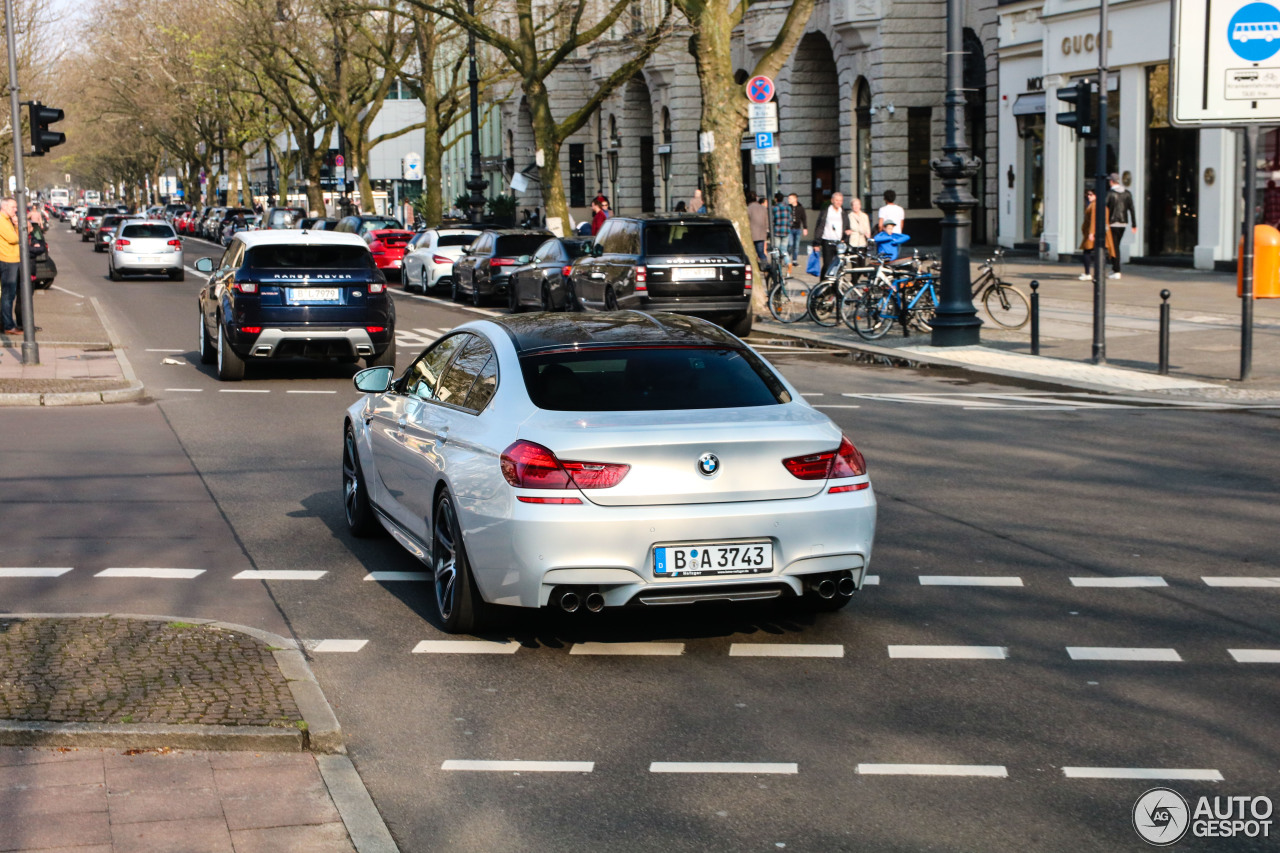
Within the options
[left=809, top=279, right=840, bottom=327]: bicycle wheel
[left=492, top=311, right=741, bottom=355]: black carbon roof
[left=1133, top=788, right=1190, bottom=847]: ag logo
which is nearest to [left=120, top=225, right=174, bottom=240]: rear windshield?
[left=809, top=279, right=840, bottom=327]: bicycle wheel

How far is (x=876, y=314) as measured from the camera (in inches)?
868

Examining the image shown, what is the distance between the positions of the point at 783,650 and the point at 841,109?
133ft

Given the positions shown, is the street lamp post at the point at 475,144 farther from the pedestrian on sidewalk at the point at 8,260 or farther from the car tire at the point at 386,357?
the car tire at the point at 386,357

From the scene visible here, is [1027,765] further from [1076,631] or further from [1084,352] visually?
[1084,352]

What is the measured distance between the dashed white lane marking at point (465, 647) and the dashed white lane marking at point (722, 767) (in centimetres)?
168

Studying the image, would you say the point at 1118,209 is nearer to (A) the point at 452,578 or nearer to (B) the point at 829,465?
(B) the point at 829,465

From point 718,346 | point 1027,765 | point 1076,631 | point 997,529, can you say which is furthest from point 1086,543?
point 1027,765

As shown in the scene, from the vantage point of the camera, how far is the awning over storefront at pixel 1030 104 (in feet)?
120

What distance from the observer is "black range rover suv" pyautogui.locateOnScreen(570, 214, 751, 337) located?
2200cm

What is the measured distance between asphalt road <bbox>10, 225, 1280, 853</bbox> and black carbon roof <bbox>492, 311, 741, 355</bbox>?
1280mm

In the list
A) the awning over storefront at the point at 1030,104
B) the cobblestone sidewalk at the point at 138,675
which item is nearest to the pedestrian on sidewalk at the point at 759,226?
the awning over storefront at the point at 1030,104

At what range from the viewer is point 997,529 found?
9.38 metres

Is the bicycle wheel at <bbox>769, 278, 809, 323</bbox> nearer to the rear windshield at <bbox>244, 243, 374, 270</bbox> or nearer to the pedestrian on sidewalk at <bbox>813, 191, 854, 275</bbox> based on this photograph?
the pedestrian on sidewalk at <bbox>813, 191, 854, 275</bbox>

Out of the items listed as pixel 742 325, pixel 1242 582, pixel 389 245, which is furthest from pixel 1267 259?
pixel 389 245
